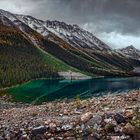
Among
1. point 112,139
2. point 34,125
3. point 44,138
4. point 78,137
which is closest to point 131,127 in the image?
point 112,139

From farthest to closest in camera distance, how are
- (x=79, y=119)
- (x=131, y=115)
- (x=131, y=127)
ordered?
(x=79, y=119)
(x=131, y=115)
(x=131, y=127)

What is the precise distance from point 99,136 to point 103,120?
1.25m

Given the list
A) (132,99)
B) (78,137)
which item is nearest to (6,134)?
(78,137)

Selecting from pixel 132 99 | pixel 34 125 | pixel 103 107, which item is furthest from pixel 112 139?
pixel 132 99

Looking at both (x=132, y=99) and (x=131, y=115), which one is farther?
(x=132, y=99)

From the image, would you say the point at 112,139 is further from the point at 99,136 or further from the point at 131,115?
the point at 131,115

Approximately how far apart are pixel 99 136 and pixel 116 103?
25.1 ft

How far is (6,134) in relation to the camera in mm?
22109

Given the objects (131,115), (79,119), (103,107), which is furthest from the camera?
(103,107)

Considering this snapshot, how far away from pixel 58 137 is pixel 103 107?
622 cm

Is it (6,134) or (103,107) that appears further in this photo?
(103,107)

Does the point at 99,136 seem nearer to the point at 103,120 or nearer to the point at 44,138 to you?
the point at 103,120

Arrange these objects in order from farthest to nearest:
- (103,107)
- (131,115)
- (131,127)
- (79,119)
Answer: (103,107)
(79,119)
(131,115)
(131,127)

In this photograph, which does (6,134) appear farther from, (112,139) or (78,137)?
(112,139)
